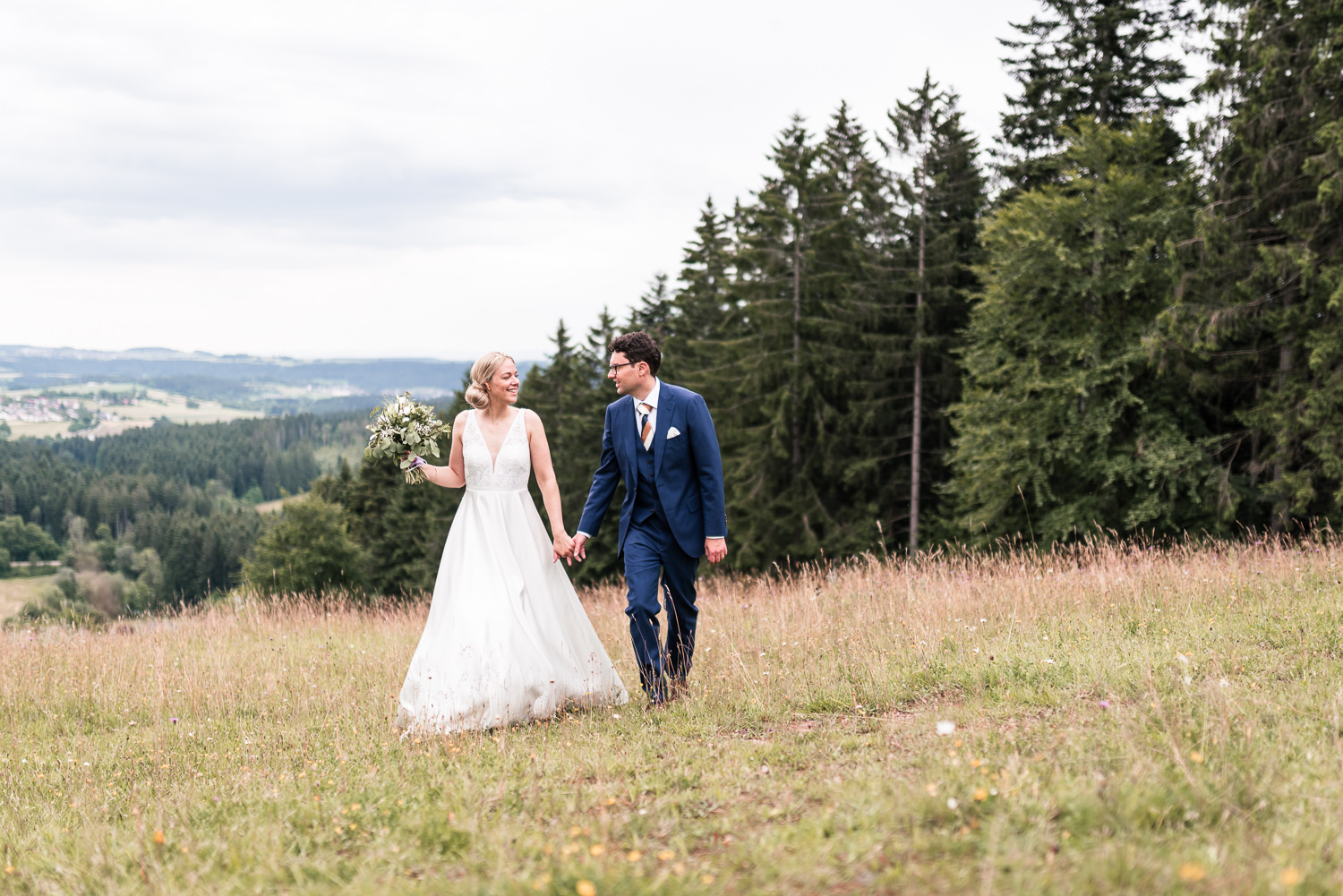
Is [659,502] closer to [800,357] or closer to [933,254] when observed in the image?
[800,357]

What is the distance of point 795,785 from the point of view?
354 centimetres

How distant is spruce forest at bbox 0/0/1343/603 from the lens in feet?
49.6

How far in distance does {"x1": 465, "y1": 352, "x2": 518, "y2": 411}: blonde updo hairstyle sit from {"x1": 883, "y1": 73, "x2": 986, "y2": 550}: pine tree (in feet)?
59.8

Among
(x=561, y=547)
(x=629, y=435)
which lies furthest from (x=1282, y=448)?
(x=561, y=547)

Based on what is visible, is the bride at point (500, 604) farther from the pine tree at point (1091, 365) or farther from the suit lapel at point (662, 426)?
the pine tree at point (1091, 365)

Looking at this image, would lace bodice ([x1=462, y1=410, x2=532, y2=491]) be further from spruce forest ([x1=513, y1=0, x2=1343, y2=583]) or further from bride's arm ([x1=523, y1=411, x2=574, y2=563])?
spruce forest ([x1=513, y1=0, x2=1343, y2=583])

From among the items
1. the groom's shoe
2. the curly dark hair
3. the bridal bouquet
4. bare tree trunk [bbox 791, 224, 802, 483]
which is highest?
bare tree trunk [bbox 791, 224, 802, 483]

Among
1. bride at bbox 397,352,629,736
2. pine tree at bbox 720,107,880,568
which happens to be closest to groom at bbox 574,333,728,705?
bride at bbox 397,352,629,736

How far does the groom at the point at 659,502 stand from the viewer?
5336 millimetres

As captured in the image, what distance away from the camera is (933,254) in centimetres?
2372

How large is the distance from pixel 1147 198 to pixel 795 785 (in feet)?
61.8

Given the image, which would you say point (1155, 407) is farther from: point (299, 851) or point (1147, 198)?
point (299, 851)

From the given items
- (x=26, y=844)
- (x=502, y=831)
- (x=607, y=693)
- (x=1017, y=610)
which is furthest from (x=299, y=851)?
(x=1017, y=610)

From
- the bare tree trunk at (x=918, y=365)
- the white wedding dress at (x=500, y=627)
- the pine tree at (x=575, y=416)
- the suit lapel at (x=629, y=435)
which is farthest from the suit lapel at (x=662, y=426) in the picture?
the pine tree at (x=575, y=416)
